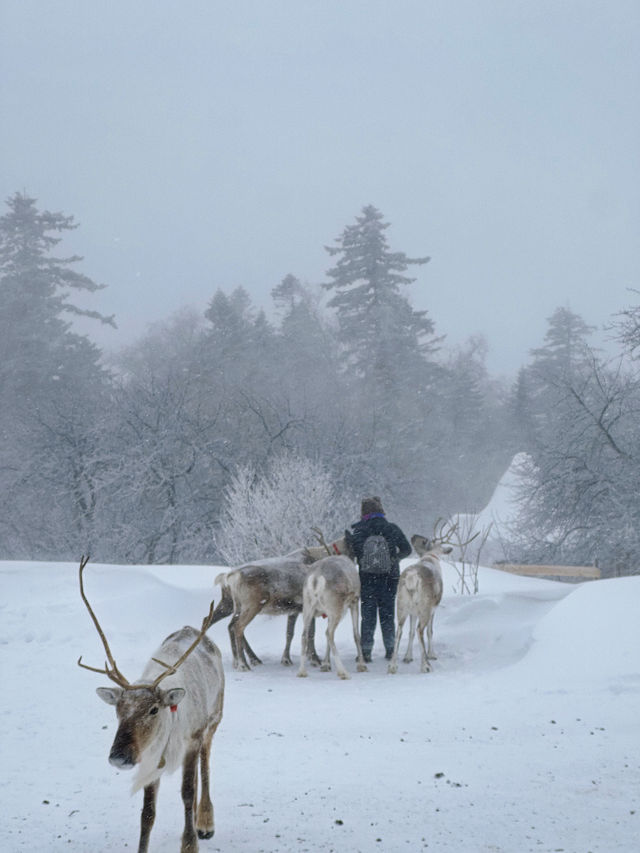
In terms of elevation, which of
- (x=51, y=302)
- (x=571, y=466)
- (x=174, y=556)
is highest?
(x=51, y=302)

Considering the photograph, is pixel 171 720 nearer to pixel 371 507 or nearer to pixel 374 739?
pixel 374 739

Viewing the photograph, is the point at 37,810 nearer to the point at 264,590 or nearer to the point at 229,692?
the point at 229,692

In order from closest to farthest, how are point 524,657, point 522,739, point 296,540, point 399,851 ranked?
point 399,851 < point 522,739 < point 524,657 < point 296,540

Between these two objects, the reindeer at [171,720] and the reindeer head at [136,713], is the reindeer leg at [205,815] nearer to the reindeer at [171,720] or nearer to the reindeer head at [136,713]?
the reindeer at [171,720]

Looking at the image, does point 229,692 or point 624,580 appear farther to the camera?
point 624,580

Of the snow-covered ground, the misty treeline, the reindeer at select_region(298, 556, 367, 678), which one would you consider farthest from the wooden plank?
the reindeer at select_region(298, 556, 367, 678)

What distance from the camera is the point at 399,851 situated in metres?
4.12

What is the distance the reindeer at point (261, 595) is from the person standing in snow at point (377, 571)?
2.45 feet

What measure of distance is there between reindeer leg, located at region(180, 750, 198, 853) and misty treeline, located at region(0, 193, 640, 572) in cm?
1349

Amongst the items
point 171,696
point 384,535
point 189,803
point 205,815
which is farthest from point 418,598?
point 171,696


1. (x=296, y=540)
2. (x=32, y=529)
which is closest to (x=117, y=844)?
(x=296, y=540)

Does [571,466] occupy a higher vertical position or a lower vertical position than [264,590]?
higher

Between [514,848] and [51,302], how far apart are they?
45.2 metres

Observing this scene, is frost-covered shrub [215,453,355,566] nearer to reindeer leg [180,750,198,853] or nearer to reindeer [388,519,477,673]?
reindeer [388,519,477,673]
